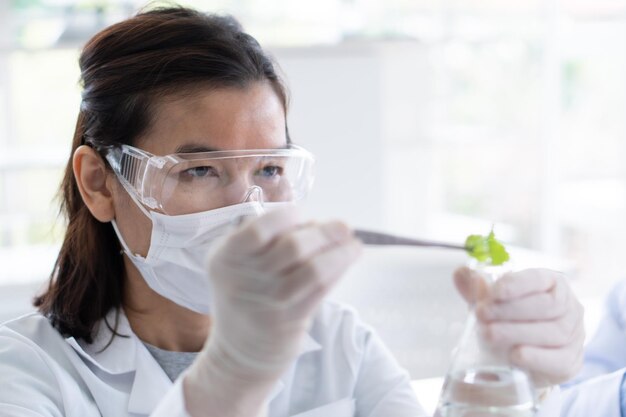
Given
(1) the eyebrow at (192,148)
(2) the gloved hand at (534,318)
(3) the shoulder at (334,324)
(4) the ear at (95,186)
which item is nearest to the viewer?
(2) the gloved hand at (534,318)

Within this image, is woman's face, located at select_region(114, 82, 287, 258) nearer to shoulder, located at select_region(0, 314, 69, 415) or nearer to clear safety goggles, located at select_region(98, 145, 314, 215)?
clear safety goggles, located at select_region(98, 145, 314, 215)

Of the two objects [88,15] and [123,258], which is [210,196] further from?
[88,15]

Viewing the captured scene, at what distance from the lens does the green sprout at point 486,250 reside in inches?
42.8

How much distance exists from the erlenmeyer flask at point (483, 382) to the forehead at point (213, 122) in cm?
58

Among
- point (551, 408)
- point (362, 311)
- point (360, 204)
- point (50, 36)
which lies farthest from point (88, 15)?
point (551, 408)

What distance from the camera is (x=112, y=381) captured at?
1.56 m

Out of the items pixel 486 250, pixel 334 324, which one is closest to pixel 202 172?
→ pixel 334 324

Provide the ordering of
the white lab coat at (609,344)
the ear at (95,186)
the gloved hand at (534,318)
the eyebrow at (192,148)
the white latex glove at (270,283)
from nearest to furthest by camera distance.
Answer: the white latex glove at (270,283) < the gloved hand at (534,318) < the eyebrow at (192,148) < the ear at (95,186) < the white lab coat at (609,344)

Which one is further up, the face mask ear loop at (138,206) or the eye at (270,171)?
the eye at (270,171)

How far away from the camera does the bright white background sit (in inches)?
183

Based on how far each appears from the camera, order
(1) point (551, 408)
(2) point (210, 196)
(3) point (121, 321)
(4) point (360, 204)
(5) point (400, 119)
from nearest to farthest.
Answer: (1) point (551, 408)
(2) point (210, 196)
(3) point (121, 321)
(4) point (360, 204)
(5) point (400, 119)

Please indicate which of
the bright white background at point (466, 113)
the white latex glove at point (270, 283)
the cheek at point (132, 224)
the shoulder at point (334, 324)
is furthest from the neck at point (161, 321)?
the bright white background at point (466, 113)

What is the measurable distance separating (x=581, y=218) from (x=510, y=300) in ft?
15.9

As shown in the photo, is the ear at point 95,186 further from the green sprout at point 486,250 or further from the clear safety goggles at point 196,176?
the green sprout at point 486,250
